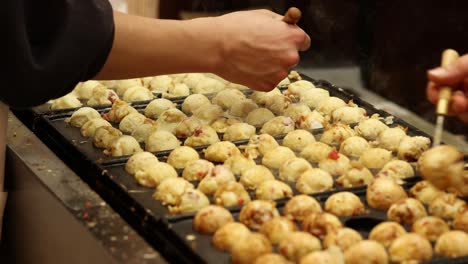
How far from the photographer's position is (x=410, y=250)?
1832mm

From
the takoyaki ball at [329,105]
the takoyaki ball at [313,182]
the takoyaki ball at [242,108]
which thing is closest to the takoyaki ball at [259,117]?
the takoyaki ball at [242,108]

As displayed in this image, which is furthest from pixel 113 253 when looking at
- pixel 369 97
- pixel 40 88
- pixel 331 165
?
pixel 369 97

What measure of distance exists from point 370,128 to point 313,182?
48cm

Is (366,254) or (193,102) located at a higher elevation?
(366,254)

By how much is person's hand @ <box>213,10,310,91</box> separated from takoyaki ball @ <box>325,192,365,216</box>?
0.63 metres

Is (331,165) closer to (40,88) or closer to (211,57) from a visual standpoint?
(211,57)

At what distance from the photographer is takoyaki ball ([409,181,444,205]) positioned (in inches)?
84.0

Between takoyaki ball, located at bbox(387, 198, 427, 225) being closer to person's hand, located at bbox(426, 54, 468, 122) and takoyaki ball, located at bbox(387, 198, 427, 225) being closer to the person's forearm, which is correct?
person's hand, located at bbox(426, 54, 468, 122)

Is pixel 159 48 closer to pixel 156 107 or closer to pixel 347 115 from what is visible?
pixel 156 107

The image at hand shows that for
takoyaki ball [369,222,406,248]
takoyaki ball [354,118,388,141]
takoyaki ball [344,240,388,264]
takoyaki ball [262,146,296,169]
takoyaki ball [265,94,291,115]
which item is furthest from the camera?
takoyaki ball [265,94,291,115]

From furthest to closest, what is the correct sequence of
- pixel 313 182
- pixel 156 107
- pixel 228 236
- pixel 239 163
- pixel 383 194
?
pixel 156 107
pixel 239 163
pixel 313 182
pixel 383 194
pixel 228 236

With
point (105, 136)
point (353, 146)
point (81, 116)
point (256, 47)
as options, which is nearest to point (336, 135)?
point (353, 146)

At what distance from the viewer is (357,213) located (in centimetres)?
206

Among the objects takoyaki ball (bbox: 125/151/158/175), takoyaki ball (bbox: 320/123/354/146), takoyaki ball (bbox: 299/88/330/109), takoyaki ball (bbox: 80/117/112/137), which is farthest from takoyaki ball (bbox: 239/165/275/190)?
takoyaki ball (bbox: 299/88/330/109)
